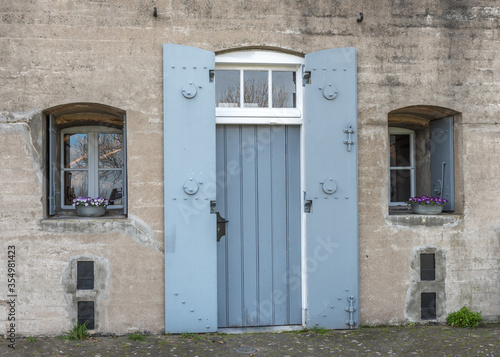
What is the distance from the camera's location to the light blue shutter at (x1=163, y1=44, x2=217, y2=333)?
5.19 m

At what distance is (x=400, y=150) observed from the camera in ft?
21.6

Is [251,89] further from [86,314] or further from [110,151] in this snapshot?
[86,314]

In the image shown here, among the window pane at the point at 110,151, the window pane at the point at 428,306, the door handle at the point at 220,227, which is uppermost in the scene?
the window pane at the point at 110,151

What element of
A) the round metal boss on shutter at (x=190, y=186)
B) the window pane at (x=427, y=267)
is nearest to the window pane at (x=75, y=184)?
the round metal boss on shutter at (x=190, y=186)

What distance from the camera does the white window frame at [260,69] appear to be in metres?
5.43

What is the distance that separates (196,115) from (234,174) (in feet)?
2.68

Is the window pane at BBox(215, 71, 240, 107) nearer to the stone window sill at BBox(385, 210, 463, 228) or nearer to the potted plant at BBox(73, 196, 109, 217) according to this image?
the potted plant at BBox(73, 196, 109, 217)

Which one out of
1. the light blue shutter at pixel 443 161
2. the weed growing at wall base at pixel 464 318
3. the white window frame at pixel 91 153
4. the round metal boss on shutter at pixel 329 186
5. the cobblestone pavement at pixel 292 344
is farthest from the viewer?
the white window frame at pixel 91 153

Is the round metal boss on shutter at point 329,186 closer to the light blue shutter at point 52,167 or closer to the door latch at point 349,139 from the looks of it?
the door latch at point 349,139

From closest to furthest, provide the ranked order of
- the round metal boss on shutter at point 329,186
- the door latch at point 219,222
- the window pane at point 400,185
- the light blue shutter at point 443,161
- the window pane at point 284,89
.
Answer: the door latch at point 219,222
the round metal boss on shutter at point 329,186
the window pane at point 284,89
the light blue shutter at point 443,161
the window pane at point 400,185

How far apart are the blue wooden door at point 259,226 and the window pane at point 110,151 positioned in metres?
1.40

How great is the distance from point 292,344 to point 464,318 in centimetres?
214

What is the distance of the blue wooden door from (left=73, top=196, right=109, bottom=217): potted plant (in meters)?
1.36

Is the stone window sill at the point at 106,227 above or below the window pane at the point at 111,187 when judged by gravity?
below
